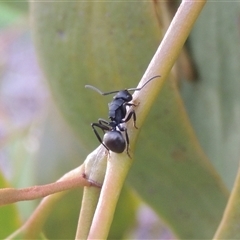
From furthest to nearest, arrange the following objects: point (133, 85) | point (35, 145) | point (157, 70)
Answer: point (35, 145) < point (133, 85) < point (157, 70)

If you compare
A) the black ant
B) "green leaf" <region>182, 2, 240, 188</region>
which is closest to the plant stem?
the black ant

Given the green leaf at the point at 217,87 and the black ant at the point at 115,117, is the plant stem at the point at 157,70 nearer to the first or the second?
the black ant at the point at 115,117

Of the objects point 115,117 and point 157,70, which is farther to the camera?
point 115,117

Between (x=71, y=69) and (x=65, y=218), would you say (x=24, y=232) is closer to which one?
(x=71, y=69)

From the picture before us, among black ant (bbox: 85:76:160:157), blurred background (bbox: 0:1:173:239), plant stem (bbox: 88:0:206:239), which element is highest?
plant stem (bbox: 88:0:206:239)

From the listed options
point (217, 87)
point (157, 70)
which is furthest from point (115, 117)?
point (157, 70)

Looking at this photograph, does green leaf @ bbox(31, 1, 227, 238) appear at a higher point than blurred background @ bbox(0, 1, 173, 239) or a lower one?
higher

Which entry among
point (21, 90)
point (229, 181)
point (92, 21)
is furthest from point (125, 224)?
point (21, 90)

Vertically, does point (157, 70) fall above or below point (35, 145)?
above

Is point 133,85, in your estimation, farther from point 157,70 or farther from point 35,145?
point 35,145

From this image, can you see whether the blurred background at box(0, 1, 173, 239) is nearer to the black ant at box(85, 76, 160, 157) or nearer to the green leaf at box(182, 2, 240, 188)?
the black ant at box(85, 76, 160, 157)

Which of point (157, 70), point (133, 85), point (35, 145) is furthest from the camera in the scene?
point (35, 145)
